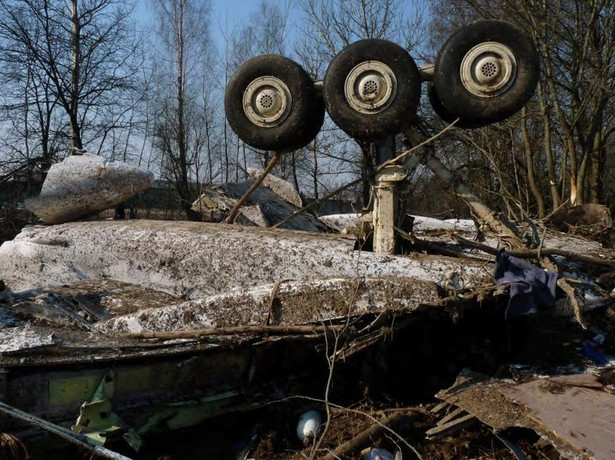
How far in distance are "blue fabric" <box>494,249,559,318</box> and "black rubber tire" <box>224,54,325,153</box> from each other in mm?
1606

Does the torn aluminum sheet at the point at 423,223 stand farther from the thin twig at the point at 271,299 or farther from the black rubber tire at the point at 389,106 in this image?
the thin twig at the point at 271,299

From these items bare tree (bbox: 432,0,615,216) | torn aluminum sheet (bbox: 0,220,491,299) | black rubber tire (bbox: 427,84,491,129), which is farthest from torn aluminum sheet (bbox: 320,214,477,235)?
bare tree (bbox: 432,0,615,216)

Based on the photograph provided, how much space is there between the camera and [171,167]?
22250 mm

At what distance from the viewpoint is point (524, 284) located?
10.8 feet

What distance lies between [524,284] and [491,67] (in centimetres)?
142

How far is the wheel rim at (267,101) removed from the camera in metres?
3.90

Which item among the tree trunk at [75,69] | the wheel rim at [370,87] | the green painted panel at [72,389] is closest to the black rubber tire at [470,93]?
the wheel rim at [370,87]

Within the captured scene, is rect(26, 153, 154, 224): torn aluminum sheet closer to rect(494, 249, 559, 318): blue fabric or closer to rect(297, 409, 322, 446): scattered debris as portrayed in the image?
rect(297, 409, 322, 446): scattered debris

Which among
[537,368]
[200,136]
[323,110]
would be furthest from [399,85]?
[200,136]

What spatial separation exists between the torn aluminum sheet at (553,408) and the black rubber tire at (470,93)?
1.74 meters

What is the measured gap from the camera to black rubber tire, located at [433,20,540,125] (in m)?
3.60

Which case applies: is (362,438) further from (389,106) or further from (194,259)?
(389,106)

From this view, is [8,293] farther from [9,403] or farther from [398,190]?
[398,190]

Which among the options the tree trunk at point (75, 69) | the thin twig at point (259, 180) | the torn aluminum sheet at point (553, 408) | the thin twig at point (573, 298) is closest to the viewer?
the torn aluminum sheet at point (553, 408)
